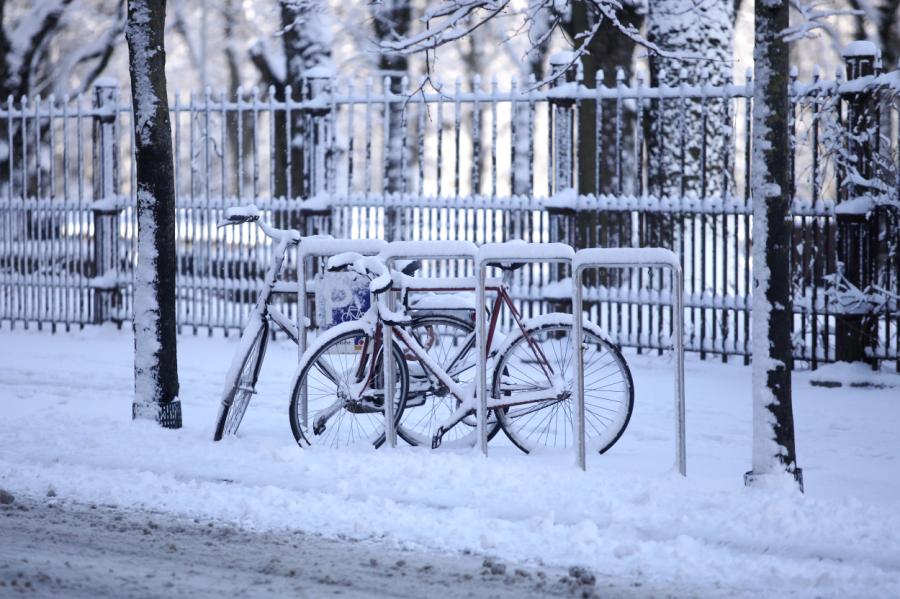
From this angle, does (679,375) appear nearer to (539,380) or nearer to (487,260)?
(539,380)

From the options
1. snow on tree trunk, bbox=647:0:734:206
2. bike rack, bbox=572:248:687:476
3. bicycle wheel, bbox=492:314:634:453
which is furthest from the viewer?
snow on tree trunk, bbox=647:0:734:206

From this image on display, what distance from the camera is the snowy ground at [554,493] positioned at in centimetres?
534

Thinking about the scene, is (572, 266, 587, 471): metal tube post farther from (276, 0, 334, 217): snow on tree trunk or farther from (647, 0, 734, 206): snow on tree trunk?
(276, 0, 334, 217): snow on tree trunk

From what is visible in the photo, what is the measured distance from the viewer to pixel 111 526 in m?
5.97

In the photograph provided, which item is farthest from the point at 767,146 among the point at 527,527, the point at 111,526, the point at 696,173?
the point at 696,173

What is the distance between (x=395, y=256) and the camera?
7.71m

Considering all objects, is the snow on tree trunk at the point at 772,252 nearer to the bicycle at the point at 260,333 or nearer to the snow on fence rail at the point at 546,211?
the bicycle at the point at 260,333

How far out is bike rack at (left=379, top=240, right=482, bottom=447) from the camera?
738 centimetres

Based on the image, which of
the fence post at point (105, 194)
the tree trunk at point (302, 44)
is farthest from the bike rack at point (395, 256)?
the tree trunk at point (302, 44)

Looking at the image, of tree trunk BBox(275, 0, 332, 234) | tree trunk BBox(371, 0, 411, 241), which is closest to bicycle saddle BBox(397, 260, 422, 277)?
tree trunk BBox(371, 0, 411, 241)

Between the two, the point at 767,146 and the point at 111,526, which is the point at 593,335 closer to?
the point at 767,146

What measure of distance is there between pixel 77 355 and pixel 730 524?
27.0ft

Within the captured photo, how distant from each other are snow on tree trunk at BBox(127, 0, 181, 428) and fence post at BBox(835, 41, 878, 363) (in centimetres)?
518

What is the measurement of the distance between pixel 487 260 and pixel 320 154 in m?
6.04
